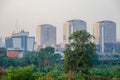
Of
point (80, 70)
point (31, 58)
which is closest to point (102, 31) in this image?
point (31, 58)

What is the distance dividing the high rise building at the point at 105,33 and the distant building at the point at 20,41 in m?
6.14

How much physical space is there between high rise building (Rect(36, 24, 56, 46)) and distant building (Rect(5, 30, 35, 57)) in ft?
9.15

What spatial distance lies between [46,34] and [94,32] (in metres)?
4.37

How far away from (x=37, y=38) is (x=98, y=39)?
587cm

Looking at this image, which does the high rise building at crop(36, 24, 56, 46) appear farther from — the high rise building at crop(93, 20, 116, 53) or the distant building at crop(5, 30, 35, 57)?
the high rise building at crop(93, 20, 116, 53)

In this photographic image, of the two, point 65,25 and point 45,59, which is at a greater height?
point 65,25

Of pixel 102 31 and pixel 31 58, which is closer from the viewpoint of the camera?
pixel 31 58

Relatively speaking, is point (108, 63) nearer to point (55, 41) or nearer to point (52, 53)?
point (52, 53)

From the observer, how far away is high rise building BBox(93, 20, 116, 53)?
31.3 metres

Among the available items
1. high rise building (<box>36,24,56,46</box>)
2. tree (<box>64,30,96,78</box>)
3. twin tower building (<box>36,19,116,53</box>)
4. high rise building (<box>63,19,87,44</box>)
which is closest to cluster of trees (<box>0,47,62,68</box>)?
tree (<box>64,30,96,78</box>)

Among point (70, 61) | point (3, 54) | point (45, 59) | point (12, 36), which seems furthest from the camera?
point (12, 36)

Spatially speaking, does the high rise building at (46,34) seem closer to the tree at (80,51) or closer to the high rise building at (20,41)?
the high rise building at (20,41)

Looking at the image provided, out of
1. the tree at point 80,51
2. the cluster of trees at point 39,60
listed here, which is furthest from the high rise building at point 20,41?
the tree at point 80,51

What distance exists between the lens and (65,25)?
32.2 m
